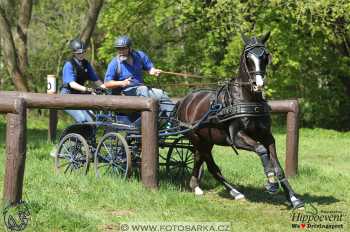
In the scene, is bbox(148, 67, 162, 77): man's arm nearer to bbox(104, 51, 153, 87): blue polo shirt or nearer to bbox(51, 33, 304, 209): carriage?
bbox(104, 51, 153, 87): blue polo shirt

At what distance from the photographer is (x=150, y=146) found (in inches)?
346

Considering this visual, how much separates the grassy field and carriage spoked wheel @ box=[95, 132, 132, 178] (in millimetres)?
571

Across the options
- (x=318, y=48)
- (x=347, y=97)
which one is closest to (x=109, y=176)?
(x=318, y=48)

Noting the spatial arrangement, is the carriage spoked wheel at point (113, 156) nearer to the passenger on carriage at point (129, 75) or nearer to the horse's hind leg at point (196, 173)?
the passenger on carriage at point (129, 75)

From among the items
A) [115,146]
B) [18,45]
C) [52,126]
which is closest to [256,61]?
[115,146]

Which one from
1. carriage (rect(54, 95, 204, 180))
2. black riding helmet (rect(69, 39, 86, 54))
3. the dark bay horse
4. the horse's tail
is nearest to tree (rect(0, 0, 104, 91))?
black riding helmet (rect(69, 39, 86, 54))

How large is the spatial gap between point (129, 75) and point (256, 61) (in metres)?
2.67

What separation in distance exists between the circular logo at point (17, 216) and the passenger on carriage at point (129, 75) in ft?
10.8

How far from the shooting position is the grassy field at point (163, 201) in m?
6.91

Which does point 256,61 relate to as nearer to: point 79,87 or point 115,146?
point 115,146

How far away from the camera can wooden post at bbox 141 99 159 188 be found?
8789mm

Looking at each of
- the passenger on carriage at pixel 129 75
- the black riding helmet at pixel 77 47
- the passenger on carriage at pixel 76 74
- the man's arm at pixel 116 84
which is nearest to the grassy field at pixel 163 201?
the passenger on carriage at pixel 76 74

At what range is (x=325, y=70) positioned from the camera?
26.2 meters

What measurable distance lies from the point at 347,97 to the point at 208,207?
799 inches
